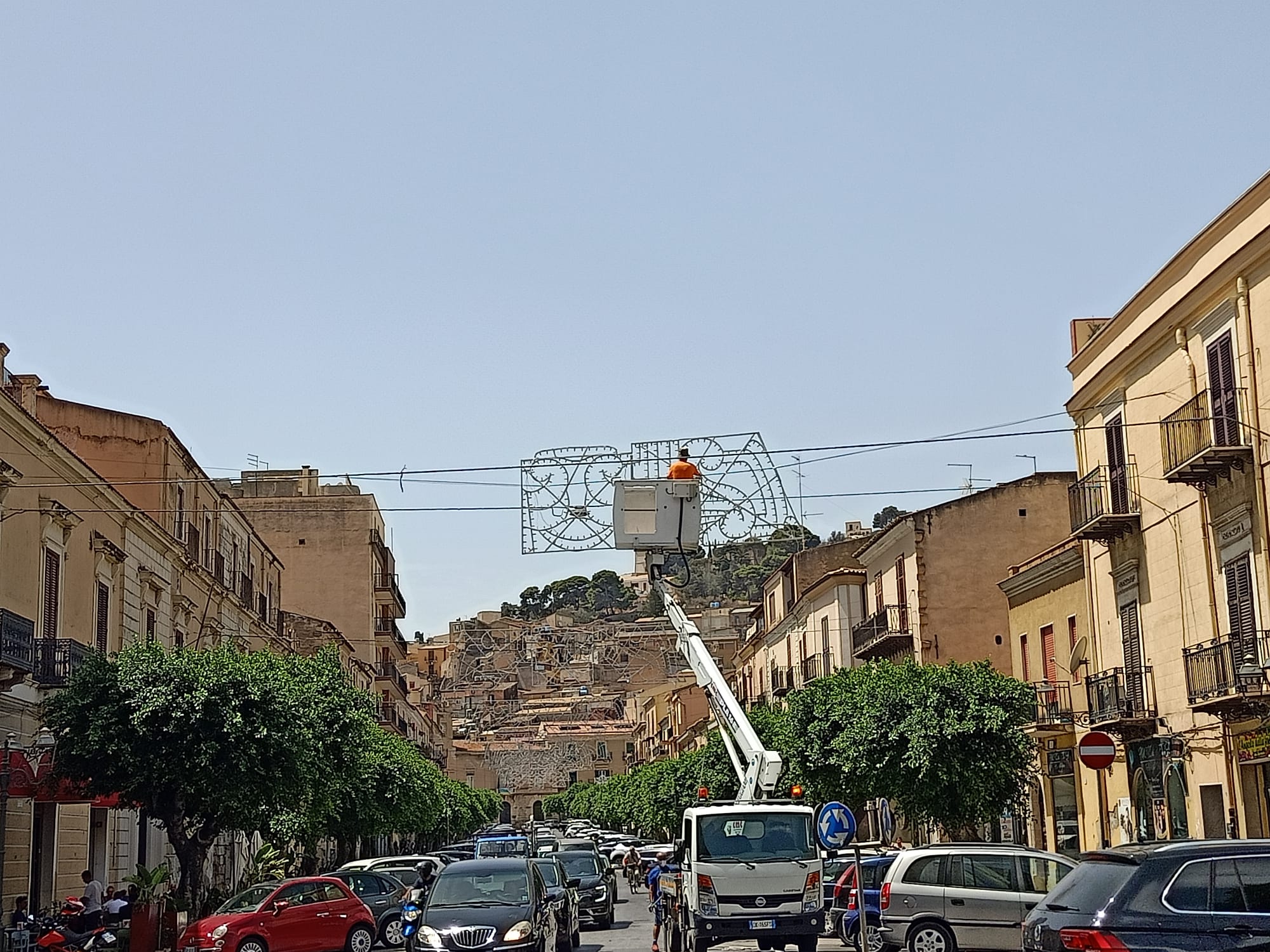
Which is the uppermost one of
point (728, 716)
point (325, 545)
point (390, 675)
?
point (325, 545)

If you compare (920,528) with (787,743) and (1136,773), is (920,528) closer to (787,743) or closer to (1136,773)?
(787,743)

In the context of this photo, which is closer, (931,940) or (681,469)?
(931,940)

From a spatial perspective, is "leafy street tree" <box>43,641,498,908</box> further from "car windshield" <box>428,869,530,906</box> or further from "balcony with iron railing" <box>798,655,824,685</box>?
"balcony with iron railing" <box>798,655,824,685</box>

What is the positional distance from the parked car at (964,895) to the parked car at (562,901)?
5811mm

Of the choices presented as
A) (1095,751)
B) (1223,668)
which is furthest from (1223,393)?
(1095,751)

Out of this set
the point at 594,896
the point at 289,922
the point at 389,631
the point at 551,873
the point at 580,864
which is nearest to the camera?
the point at 289,922

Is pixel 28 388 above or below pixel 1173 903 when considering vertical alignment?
above

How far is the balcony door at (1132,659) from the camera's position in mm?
27188

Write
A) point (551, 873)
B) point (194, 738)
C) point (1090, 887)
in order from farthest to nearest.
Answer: point (551, 873)
point (194, 738)
point (1090, 887)

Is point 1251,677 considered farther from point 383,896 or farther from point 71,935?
point 71,935

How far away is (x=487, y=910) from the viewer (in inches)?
826

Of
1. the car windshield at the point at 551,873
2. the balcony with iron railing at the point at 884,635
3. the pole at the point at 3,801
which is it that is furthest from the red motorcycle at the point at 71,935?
the balcony with iron railing at the point at 884,635

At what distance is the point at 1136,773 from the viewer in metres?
28.0

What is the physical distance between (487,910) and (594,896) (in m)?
13.0
